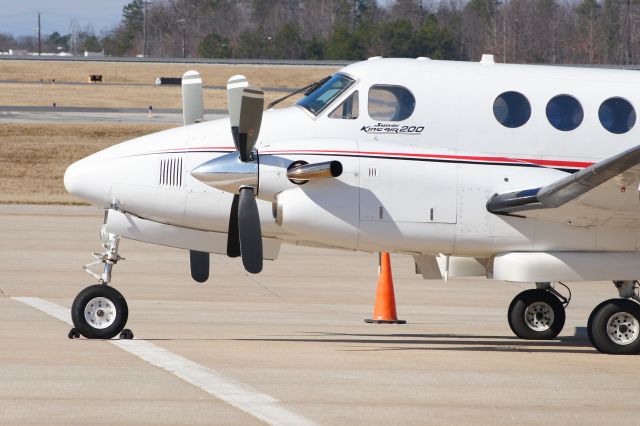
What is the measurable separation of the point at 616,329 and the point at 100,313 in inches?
229

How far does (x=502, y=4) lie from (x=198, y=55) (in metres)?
33.5

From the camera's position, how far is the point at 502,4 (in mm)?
127000

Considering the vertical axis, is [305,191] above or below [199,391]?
above

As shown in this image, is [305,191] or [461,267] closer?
[305,191]

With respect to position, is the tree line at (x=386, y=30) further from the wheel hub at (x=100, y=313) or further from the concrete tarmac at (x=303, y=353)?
the wheel hub at (x=100, y=313)

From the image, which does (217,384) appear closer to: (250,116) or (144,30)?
(250,116)

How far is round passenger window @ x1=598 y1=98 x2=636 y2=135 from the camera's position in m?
14.2

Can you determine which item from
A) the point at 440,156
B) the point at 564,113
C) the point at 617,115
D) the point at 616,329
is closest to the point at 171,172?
the point at 440,156

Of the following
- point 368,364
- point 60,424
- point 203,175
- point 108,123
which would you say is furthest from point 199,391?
point 108,123

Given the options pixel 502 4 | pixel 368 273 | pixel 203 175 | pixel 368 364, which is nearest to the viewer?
pixel 368 364

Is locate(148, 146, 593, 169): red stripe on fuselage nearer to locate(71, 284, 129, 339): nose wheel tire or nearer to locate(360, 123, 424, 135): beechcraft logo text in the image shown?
locate(360, 123, 424, 135): beechcraft logo text

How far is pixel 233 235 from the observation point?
13.9m

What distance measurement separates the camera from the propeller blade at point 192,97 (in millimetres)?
15141

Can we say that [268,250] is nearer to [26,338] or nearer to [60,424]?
[26,338]
